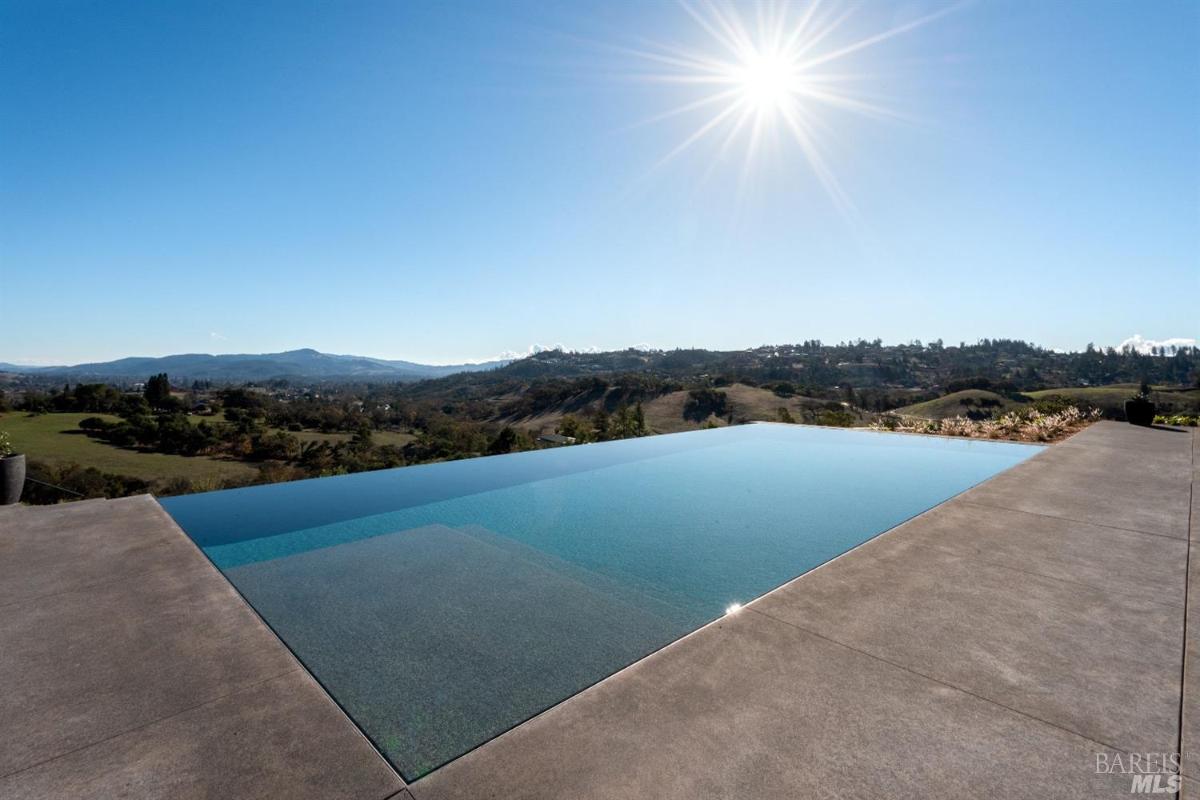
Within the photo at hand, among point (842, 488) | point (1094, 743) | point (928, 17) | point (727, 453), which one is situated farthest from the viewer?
point (727, 453)

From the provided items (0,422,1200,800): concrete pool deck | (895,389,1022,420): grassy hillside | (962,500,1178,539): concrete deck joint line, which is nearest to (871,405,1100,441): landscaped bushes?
(962,500,1178,539): concrete deck joint line

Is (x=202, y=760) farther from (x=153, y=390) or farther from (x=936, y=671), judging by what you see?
(x=153, y=390)

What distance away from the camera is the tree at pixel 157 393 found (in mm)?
32219

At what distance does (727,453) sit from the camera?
10.2m

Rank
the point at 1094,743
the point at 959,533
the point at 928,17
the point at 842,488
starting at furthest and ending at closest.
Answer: the point at 928,17 < the point at 842,488 < the point at 959,533 < the point at 1094,743

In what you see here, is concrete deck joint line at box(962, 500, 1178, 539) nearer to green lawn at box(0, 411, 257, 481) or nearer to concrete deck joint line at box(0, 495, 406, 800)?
concrete deck joint line at box(0, 495, 406, 800)

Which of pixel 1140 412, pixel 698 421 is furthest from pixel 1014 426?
pixel 698 421

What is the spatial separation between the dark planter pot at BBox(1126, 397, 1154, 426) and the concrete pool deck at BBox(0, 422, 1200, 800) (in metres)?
12.1

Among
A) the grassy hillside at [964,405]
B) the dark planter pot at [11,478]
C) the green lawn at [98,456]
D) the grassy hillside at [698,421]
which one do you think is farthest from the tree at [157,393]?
the grassy hillside at [964,405]

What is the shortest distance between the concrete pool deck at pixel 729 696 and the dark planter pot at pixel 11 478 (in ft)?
6.55

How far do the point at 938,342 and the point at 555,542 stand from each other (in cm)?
20891

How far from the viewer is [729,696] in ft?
6.56

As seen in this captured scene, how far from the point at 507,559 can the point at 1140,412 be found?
628 inches

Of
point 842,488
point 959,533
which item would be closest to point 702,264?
point 842,488
